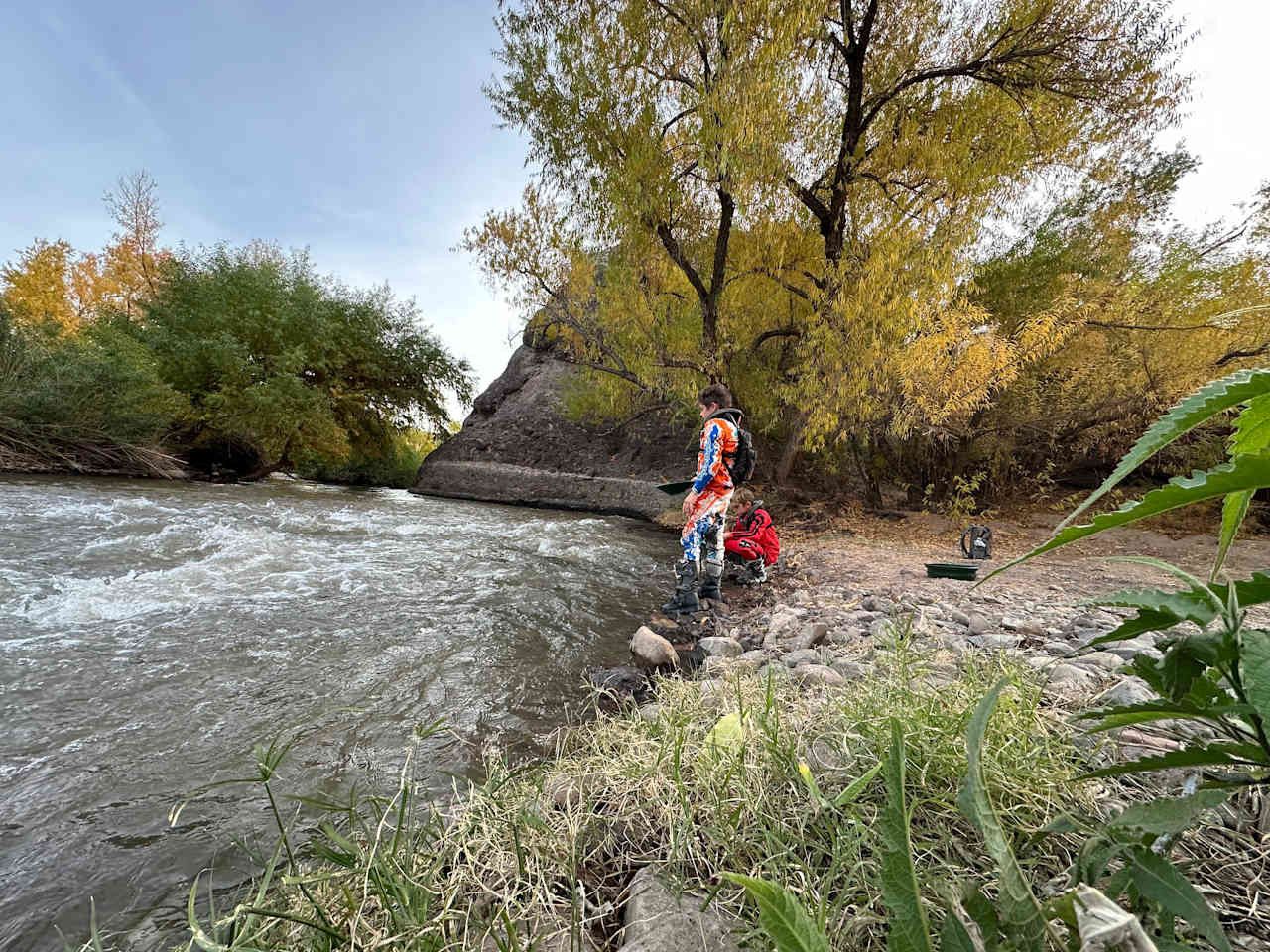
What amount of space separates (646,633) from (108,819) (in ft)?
7.91

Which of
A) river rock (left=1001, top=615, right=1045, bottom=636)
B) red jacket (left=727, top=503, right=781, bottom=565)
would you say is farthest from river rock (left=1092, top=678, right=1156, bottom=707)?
red jacket (left=727, top=503, right=781, bottom=565)

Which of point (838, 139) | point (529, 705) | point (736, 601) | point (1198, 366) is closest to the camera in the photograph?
point (529, 705)

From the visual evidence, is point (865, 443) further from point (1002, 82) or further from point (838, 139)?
point (1002, 82)

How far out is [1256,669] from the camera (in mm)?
534

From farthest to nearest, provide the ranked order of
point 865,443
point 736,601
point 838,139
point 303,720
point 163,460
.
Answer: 1. point 163,460
2. point 865,443
3. point 838,139
4. point 736,601
5. point 303,720

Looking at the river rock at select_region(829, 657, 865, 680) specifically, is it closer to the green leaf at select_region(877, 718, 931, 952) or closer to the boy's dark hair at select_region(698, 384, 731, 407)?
the green leaf at select_region(877, 718, 931, 952)

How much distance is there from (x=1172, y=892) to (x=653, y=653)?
8.62 feet

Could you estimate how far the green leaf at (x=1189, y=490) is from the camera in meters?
0.46

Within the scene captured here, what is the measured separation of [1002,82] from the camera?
25.0ft

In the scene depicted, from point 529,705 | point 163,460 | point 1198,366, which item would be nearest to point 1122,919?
point 529,705

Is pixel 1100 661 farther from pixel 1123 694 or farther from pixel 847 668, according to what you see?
pixel 847 668

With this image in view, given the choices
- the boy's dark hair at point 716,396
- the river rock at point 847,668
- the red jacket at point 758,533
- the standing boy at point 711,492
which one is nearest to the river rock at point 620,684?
the river rock at point 847,668

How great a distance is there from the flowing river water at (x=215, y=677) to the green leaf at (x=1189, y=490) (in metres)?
1.62

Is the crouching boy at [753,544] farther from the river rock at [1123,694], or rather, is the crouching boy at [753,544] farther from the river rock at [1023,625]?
the river rock at [1123,694]
